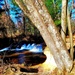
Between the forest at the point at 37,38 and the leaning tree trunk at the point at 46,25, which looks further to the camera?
the forest at the point at 37,38

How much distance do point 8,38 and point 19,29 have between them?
1966 millimetres

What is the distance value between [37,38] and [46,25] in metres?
13.8

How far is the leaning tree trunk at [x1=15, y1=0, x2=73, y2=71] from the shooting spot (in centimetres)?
527

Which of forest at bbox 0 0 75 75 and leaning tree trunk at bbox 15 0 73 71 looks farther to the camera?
forest at bbox 0 0 75 75

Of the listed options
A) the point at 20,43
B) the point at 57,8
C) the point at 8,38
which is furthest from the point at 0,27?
the point at 57,8

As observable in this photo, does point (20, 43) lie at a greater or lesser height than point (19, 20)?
lesser

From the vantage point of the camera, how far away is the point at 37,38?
62.7ft

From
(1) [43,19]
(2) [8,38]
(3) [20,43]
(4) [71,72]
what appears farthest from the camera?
(2) [8,38]

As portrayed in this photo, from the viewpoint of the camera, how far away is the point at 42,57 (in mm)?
12125

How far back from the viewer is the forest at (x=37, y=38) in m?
5.37

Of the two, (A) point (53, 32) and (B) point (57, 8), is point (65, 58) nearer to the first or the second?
(A) point (53, 32)

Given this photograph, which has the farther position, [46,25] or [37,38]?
[37,38]

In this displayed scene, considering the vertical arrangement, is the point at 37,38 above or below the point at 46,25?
below

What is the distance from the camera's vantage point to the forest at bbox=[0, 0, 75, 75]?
5.37m
